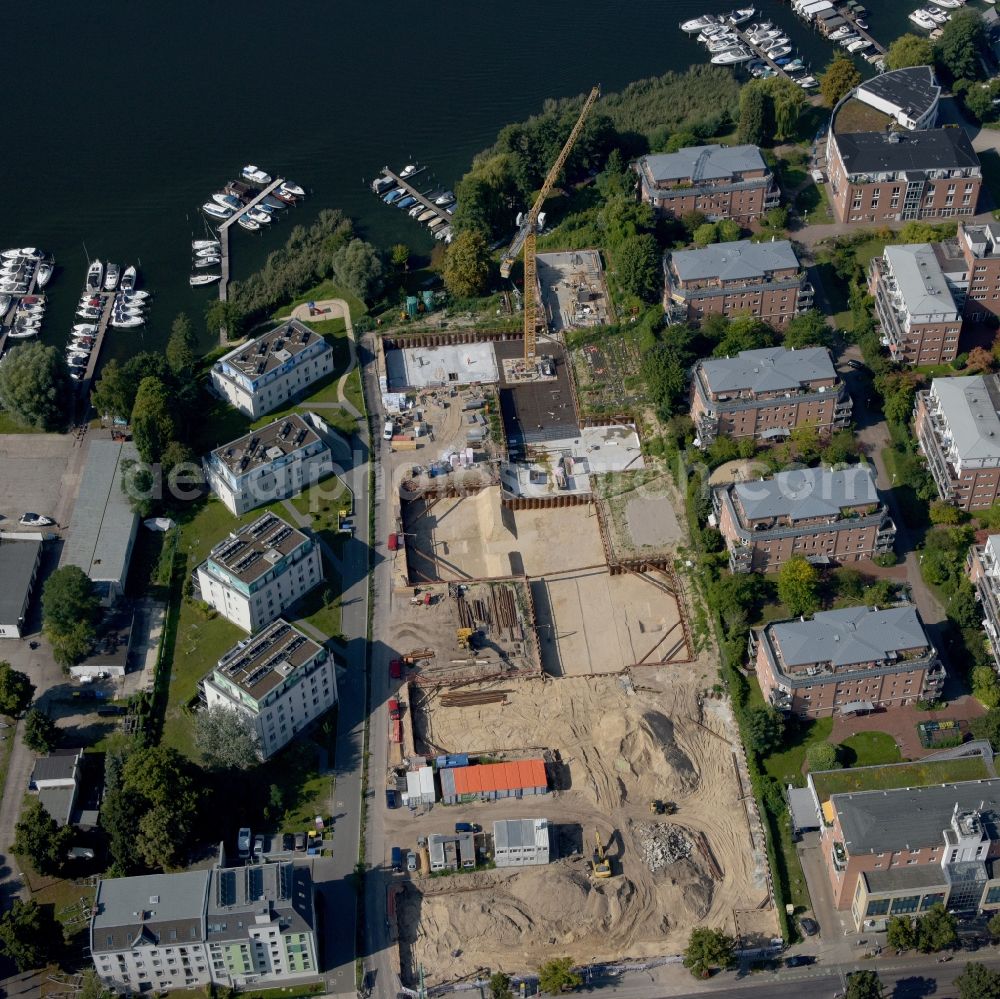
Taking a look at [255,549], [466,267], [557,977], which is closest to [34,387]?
[255,549]

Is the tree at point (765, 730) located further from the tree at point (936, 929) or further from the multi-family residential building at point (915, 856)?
the tree at point (936, 929)

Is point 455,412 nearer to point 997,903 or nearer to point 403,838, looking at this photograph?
point 403,838

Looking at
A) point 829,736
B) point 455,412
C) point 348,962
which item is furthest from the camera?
point 455,412

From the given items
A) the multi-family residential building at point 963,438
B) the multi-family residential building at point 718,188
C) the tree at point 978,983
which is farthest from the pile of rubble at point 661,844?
the multi-family residential building at point 718,188

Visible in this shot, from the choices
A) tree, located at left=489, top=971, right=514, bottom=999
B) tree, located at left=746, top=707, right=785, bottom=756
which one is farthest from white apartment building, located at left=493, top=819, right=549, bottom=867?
tree, located at left=746, top=707, right=785, bottom=756

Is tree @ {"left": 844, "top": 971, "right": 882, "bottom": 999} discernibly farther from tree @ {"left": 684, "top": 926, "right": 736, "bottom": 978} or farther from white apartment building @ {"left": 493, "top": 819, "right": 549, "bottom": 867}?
white apartment building @ {"left": 493, "top": 819, "right": 549, "bottom": 867}

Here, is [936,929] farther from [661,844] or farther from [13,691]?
[13,691]

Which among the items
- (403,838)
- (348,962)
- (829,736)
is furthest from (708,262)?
(348,962)
